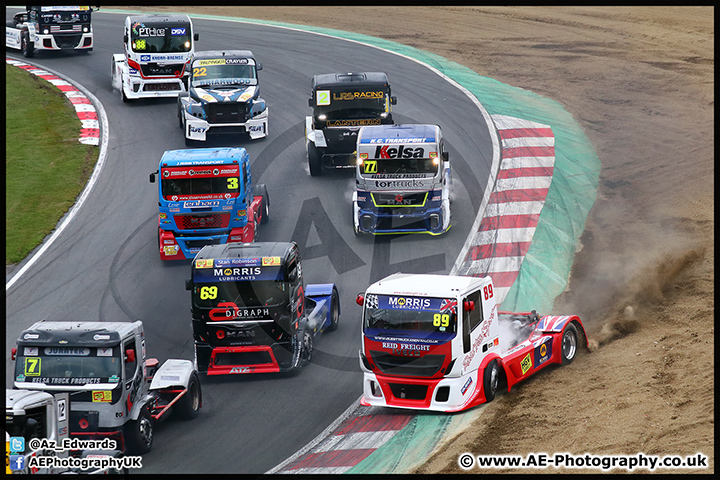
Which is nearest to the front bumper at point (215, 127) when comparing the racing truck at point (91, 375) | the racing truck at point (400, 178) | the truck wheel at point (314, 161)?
the truck wheel at point (314, 161)

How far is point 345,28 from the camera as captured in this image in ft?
152

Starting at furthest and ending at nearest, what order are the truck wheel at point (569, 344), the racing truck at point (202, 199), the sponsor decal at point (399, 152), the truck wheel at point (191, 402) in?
1. the sponsor decal at point (399, 152)
2. the racing truck at point (202, 199)
3. the truck wheel at point (569, 344)
4. the truck wheel at point (191, 402)

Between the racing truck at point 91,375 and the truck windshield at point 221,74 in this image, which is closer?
the racing truck at point 91,375

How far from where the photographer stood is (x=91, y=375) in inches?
598

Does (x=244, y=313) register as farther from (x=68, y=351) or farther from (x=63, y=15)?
(x=63, y=15)

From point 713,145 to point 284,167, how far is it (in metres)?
14.2

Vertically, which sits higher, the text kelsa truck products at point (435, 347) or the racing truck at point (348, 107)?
the racing truck at point (348, 107)

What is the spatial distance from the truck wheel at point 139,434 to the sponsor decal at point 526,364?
22.3 ft

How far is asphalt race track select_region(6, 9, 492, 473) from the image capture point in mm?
16766

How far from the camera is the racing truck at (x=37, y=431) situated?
12781 millimetres

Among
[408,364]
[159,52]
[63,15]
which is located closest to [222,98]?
[159,52]

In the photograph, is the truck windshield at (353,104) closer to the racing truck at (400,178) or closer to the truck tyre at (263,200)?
the racing truck at (400,178)

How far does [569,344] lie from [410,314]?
3.88 metres

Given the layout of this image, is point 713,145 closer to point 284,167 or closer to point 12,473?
point 284,167
